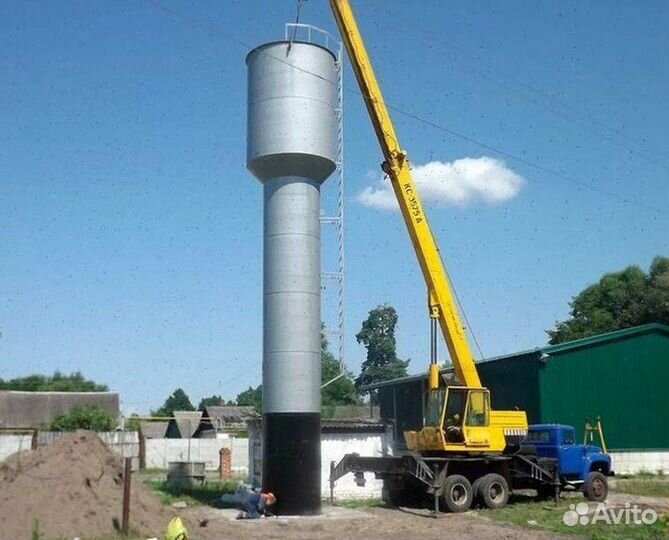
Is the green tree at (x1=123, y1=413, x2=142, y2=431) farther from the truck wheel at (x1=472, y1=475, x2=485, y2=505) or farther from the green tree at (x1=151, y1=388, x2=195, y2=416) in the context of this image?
the green tree at (x1=151, y1=388, x2=195, y2=416)

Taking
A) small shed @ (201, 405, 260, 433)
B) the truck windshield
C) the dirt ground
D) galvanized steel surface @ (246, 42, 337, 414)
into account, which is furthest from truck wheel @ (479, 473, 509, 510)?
small shed @ (201, 405, 260, 433)

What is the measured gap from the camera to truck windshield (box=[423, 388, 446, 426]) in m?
25.3

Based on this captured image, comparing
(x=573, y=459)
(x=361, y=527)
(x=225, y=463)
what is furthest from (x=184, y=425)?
(x=361, y=527)

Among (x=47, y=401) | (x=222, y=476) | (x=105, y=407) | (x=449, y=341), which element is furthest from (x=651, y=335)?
(x=47, y=401)

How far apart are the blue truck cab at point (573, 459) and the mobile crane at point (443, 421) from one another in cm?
52

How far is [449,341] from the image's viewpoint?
2611 cm

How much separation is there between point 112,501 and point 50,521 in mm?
1725

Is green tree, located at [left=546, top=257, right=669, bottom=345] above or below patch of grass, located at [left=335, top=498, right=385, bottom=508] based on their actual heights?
above

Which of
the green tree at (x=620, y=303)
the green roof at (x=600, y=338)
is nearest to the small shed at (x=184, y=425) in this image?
the green tree at (x=620, y=303)

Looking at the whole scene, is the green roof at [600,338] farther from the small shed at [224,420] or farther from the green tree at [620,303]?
the small shed at [224,420]

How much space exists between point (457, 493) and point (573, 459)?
4684mm

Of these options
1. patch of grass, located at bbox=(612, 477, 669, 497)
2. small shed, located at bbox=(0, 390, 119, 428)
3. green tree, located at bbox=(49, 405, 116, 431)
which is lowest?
patch of grass, located at bbox=(612, 477, 669, 497)

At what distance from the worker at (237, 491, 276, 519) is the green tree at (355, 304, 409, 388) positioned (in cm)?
10463

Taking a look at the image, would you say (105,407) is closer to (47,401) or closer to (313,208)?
(47,401)
